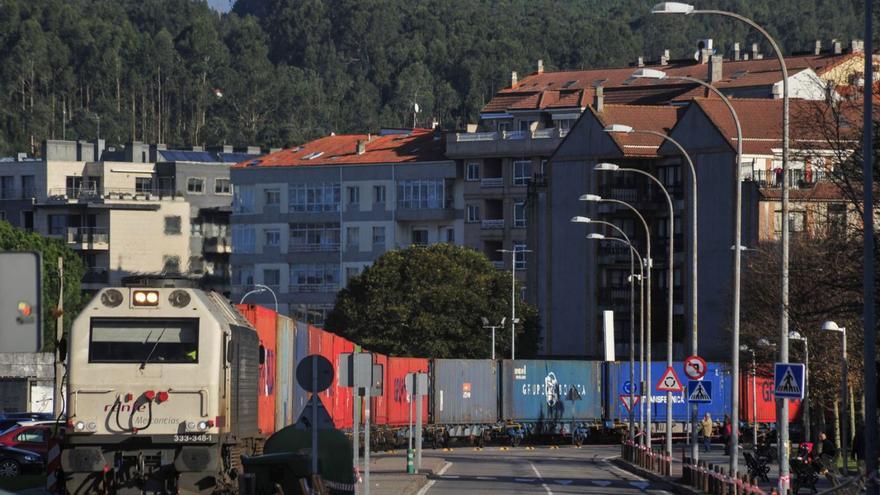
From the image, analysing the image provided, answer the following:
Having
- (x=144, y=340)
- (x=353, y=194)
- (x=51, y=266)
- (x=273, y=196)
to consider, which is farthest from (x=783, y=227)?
(x=273, y=196)

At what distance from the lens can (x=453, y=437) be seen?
78062 millimetres

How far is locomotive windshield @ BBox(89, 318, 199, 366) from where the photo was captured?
27859mm

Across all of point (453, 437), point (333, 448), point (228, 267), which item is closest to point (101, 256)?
point (228, 267)

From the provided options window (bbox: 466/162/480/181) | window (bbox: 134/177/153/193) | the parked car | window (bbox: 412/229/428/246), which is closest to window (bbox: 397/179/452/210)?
window (bbox: 412/229/428/246)

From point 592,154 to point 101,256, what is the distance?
5395 centimetres

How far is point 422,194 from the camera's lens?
140750 mm

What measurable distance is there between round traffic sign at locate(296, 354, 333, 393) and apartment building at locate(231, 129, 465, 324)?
361 ft

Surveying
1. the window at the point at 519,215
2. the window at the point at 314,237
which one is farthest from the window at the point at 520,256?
the window at the point at 314,237

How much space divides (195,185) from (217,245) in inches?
232

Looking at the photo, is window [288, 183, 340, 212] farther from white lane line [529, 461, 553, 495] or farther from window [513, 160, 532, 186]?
white lane line [529, 461, 553, 495]

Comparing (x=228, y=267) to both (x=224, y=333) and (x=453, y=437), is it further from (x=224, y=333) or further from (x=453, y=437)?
(x=224, y=333)

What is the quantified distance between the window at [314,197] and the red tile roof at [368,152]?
1747mm

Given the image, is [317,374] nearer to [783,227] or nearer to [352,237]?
[783,227]

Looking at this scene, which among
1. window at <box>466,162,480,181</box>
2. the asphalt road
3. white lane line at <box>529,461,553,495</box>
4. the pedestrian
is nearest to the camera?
white lane line at <box>529,461,553,495</box>
